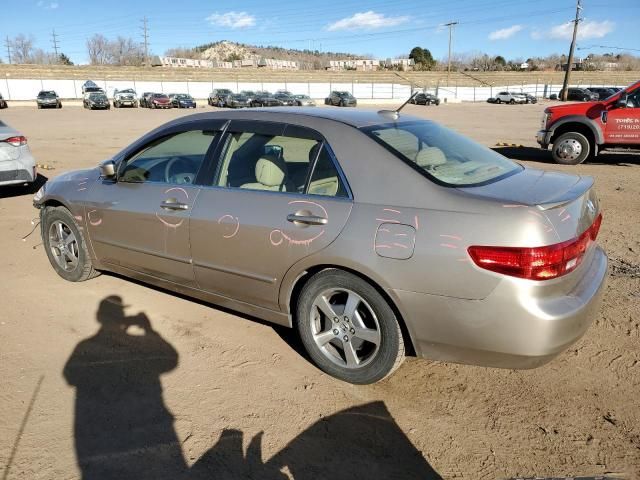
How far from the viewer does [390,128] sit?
3381 millimetres

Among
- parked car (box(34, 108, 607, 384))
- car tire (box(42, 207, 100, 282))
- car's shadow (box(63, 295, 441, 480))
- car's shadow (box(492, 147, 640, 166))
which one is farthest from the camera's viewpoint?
car's shadow (box(492, 147, 640, 166))

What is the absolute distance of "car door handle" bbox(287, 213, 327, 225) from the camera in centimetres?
299

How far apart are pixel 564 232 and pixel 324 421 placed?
1.62 metres

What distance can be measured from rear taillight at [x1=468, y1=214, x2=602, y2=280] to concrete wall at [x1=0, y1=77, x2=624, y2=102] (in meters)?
61.9

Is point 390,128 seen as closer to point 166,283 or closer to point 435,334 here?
point 435,334

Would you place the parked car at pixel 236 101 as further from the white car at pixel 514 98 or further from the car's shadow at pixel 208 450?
the car's shadow at pixel 208 450

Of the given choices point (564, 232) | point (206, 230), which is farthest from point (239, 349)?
point (564, 232)

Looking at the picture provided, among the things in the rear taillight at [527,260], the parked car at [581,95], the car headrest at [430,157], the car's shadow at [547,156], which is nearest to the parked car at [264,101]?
the parked car at [581,95]

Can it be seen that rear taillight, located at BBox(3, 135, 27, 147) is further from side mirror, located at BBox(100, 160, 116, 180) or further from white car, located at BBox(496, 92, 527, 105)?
white car, located at BBox(496, 92, 527, 105)

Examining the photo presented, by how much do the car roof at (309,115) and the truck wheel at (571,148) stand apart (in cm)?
934

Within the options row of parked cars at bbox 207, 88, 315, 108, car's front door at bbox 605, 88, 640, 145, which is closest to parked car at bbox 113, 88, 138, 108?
row of parked cars at bbox 207, 88, 315, 108

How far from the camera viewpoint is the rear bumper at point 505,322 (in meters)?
2.51

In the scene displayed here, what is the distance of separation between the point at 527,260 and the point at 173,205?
2.43 m

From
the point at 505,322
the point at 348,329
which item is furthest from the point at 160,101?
the point at 505,322
